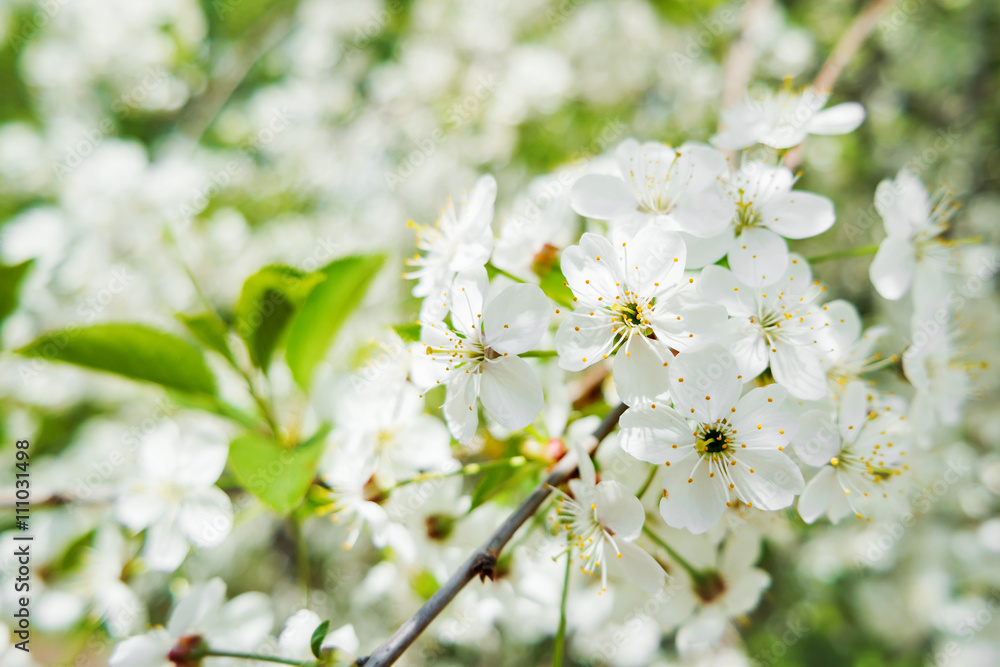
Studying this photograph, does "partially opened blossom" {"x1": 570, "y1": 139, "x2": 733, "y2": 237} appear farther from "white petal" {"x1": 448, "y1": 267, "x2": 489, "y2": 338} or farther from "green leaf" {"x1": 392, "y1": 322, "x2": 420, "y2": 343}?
"green leaf" {"x1": 392, "y1": 322, "x2": 420, "y2": 343}

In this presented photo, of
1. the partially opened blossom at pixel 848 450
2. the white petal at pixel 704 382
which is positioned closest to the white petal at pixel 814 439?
the partially opened blossom at pixel 848 450

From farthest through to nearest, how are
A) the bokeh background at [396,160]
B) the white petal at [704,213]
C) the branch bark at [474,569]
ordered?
the bokeh background at [396,160], the white petal at [704,213], the branch bark at [474,569]

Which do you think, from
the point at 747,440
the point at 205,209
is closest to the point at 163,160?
the point at 205,209

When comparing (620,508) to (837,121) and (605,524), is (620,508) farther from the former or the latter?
(837,121)

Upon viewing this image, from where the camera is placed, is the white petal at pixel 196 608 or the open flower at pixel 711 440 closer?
the open flower at pixel 711 440

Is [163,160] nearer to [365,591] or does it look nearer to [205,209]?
[205,209]

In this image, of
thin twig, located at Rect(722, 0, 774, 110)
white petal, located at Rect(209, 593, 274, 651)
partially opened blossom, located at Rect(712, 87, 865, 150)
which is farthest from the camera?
thin twig, located at Rect(722, 0, 774, 110)

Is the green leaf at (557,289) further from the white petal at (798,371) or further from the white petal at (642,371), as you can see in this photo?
the white petal at (798,371)

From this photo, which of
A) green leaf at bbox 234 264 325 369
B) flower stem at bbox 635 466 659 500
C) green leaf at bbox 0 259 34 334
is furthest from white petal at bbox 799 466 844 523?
green leaf at bbox 0 259 34 334
